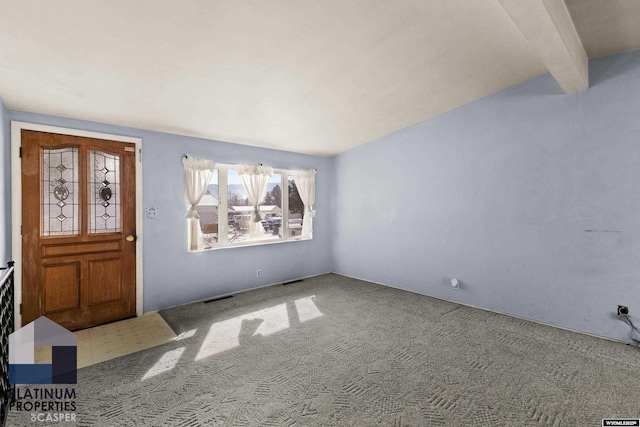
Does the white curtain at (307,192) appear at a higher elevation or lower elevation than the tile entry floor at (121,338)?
higher

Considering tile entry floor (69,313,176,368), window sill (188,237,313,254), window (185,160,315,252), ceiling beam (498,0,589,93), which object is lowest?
tile entry floor (69,313,176,368)

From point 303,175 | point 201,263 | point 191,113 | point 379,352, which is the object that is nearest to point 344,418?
point 379,352

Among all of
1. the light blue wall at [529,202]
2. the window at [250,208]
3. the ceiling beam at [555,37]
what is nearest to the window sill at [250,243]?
the window at [250,208]

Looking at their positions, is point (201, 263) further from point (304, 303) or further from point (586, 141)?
point (586, 141)

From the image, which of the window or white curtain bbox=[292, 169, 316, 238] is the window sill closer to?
the window

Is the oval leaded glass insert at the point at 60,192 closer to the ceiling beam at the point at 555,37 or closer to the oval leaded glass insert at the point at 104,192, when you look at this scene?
the oval leaded glass insert at the point at 104,192

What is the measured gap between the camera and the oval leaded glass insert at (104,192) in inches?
134

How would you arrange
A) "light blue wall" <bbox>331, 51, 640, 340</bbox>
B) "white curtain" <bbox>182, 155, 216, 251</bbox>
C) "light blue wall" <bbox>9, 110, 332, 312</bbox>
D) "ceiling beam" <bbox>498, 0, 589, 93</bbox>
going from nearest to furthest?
"ceiling beam" <bbox>498, 0, 589, 93</bbox>, "light blue wall" <bbox>331, 51, 640, 340</bbox>, "light blue wall" <bbox>9, 110, 332, 312</bbox>, "white curtain" <bbox>182, 155, 216, 251</bbox>

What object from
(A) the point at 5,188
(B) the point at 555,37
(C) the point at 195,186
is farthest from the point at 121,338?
(B) the point at 555,37

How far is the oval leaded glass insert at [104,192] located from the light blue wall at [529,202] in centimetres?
411

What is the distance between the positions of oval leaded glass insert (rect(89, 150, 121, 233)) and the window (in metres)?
0.93

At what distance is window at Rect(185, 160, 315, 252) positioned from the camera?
4391 mm

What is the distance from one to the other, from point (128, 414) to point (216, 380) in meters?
0.59

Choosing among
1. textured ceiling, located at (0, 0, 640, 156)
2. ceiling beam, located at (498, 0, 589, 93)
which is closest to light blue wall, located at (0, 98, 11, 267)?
textured ceiling, located at (0, 0, 640, 156)
